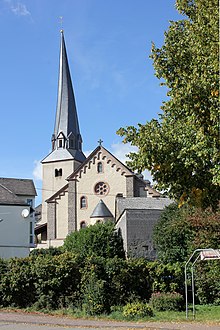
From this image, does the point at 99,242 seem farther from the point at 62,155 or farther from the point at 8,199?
the point at 62,155

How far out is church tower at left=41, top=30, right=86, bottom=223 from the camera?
276 ft

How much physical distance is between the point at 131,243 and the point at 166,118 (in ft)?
129

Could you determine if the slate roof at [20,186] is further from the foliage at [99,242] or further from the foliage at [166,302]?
the foliage at [166,302]

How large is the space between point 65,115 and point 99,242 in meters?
39.5

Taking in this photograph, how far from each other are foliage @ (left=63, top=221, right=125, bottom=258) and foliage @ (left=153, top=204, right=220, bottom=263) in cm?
1520

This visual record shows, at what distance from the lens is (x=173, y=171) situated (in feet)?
38.1

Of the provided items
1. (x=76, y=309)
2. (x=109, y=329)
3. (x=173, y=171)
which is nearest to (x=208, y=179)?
(x=173, y=171)

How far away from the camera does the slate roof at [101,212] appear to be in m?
65.6

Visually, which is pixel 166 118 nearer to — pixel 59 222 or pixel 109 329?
pixel 109 329

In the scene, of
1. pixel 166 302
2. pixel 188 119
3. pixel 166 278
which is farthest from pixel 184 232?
pixel 188 119

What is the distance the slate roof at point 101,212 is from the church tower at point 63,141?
58.9 ft

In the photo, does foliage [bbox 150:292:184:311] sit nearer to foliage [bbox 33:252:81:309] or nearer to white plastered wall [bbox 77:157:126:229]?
foliage [bbox 33:252:81:309]

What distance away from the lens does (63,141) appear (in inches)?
3364

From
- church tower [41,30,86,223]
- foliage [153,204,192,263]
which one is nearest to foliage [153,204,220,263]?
foliage [153,204,192,263]
